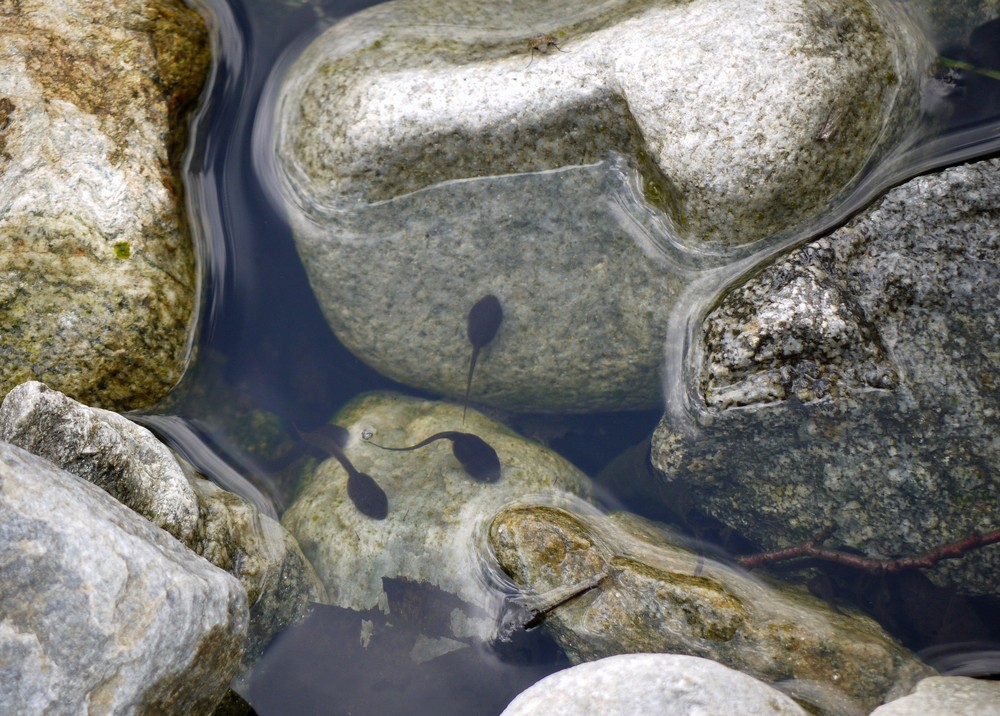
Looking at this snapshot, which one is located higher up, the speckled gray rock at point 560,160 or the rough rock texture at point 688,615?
the speckled gray rock at point 560,160

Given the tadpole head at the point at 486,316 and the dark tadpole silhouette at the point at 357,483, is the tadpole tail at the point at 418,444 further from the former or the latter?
the tadpole head at the point at 486,316

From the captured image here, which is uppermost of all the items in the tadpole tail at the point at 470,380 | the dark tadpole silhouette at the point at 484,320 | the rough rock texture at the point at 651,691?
the dark tadpole silhouette at the point at 484,320

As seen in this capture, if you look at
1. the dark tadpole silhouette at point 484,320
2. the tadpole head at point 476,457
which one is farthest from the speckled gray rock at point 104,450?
the dark tadpole silhouette at point 484,320

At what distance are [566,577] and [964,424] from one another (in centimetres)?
235

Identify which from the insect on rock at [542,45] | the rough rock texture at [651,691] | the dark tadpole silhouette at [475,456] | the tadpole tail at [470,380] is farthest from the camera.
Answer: the tadpole tail at [470,380]

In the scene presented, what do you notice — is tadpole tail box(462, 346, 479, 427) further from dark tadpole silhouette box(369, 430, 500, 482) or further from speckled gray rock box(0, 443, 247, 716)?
speckled gray rock box(0, 443, 247, 716)

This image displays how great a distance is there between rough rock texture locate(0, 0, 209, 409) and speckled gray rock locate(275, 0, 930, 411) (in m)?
0.87

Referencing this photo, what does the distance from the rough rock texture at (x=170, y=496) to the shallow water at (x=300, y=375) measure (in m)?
0.24

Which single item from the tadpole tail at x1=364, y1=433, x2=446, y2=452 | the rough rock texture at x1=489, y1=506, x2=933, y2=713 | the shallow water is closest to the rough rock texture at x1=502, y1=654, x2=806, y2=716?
the rough rock texture at x1=489, y1=506, x2=933, y2=713

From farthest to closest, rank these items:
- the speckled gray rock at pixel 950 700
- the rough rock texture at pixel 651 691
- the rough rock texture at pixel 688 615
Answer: the rough rock texture at pixel 688 615
the speckled gray rock at pixel 950 700
the rough rock texture at pixel 651 691

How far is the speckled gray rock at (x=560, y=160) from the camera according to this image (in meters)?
3.79

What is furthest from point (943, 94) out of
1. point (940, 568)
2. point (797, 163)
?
point (940, 568)

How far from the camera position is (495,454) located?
462 centimetres

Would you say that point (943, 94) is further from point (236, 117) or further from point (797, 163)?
point (236, 117)
